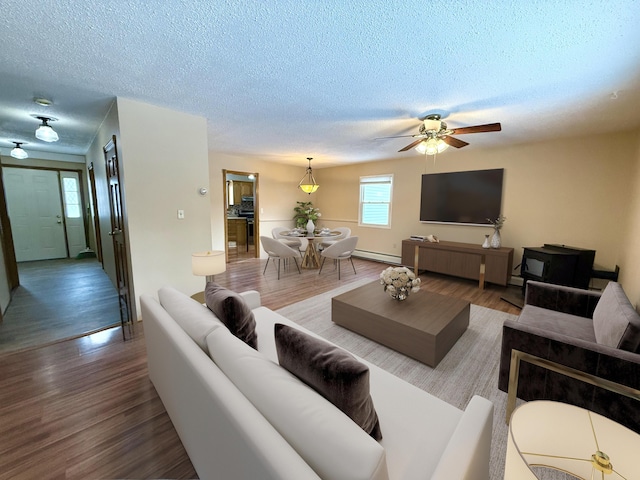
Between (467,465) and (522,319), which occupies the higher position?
(467,465)

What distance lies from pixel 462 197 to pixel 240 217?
258 inches

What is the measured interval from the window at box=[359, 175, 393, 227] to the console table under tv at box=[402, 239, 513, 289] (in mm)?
1275

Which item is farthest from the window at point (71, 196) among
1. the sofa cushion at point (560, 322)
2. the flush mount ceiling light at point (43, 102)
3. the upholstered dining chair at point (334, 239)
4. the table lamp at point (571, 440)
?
the sofa cushion at point (560, 322)

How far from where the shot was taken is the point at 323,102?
2.70 m

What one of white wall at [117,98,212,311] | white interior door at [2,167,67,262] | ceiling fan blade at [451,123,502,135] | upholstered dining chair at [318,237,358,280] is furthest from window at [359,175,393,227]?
white interior door at [2,167,67,262]

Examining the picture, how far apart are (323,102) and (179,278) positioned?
273cm

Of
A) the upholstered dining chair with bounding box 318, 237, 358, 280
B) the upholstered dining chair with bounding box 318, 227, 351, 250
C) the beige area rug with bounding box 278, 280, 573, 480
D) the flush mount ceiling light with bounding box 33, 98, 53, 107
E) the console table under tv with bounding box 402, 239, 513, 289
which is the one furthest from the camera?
the upholstered dining chair with bounding box 318, 227, 351, 250

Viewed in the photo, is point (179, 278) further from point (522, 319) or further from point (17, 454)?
point (522, 319)

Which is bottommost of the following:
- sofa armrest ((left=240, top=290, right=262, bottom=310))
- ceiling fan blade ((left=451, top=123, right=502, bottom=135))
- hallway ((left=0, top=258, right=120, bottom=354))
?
hallway ((left=0, top=258, right=120, bottom=354))

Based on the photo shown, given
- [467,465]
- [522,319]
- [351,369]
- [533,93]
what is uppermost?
[533,93]

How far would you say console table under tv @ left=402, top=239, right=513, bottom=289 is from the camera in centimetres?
420

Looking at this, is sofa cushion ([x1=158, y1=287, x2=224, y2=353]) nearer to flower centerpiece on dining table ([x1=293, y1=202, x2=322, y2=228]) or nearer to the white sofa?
the white sofa

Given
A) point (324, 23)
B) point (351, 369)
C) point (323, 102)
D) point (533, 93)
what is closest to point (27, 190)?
point (323, 102)

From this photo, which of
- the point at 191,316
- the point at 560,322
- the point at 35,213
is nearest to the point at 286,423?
the point at 191,316
